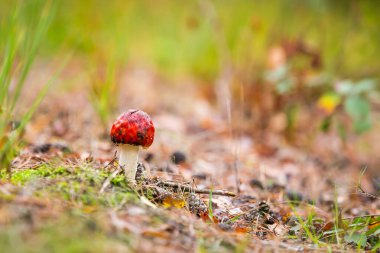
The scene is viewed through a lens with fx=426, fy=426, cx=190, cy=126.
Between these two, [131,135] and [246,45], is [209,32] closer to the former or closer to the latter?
[246,45]

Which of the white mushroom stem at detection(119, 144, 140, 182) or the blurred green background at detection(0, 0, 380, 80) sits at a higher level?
the blurred green background at detection(0, 0, 380, 80)

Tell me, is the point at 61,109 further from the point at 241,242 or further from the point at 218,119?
the point at 241,242

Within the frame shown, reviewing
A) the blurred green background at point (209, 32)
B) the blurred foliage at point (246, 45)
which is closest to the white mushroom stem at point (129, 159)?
the blurred foliage at point (246, 45)

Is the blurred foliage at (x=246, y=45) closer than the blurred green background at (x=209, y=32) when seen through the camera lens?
Yes

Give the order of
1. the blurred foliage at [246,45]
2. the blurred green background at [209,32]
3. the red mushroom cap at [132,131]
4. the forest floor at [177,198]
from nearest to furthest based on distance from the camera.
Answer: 1. the forest floor at [177,198]
2. the red mushroom cap at [132,131]
3. the blurred foliage at [246,45]
4. the blurred green background at [209,32]

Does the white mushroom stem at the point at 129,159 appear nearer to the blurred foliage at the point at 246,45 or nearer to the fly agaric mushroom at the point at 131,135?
the fly agaric mushroom at the point at 131,135

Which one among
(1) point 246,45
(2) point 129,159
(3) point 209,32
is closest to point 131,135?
(2) point 129,159

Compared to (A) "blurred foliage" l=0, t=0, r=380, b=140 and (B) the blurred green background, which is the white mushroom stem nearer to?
(A) "blurred foliage" l=0, t=0, r=380, b=140

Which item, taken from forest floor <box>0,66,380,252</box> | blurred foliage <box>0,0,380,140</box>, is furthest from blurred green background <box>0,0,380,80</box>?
forest floor <box>0,66,380,252</box>
